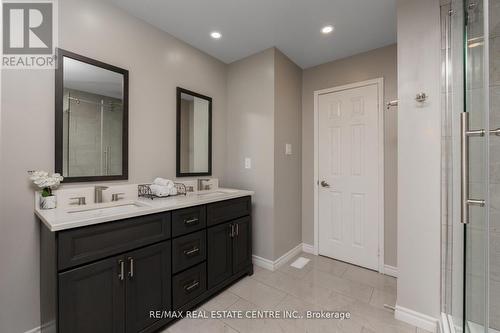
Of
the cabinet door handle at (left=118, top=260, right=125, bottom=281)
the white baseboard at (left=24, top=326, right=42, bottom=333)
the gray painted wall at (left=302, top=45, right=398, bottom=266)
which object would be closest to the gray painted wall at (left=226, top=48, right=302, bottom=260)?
the gray painted wall at (left=302, top=45, right=398, bottom=266)

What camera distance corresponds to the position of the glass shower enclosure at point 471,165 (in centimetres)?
104

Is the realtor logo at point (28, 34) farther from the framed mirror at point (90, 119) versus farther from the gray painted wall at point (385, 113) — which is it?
the gray painted wall at point (385, 113)

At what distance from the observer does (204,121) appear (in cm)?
255

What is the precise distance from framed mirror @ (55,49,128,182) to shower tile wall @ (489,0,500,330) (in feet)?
7.88

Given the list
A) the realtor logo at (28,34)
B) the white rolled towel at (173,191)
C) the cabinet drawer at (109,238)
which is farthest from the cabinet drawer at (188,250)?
the realtor logo at (28,34)

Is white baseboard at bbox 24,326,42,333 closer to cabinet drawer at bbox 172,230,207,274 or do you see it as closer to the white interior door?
cabinet drawer at bbox 172,230,207,274

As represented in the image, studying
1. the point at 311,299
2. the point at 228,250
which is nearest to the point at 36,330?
the point at 228,250

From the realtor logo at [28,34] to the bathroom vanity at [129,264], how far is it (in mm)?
995

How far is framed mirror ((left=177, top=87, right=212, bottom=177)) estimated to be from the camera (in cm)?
228

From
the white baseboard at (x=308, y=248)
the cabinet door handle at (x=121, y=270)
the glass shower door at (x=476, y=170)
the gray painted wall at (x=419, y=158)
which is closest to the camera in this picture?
the glass shower door at (x=476, y=170)

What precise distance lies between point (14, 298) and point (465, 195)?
2.70m

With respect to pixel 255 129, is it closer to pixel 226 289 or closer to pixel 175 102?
pixel 175 102

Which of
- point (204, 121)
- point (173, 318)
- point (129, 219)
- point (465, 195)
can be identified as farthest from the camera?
point (204, 121)

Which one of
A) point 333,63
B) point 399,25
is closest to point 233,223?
point 399,25
